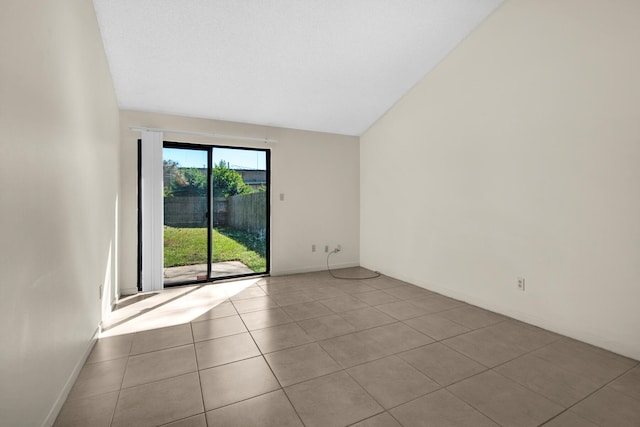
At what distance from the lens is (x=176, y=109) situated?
12.3 feet

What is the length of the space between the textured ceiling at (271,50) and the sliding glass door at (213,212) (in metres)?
0.60

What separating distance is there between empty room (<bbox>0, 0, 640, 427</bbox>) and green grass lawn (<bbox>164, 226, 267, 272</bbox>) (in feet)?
0.10

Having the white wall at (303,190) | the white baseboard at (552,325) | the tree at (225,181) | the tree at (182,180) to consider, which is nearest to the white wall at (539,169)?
the white baseboard at (552,325)

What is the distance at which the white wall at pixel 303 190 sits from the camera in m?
3.96

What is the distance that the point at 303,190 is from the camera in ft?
15.4

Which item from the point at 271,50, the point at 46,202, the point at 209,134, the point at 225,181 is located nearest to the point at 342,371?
the point at 46,202

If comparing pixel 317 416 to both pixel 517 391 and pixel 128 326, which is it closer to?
pixel 517 391

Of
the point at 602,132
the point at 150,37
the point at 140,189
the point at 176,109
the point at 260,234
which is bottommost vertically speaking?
the point at 260,234

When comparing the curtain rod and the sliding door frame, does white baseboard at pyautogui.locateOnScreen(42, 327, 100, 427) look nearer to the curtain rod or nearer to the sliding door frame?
the sliding door frame

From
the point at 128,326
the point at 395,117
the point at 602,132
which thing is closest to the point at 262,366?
the point at 128,326

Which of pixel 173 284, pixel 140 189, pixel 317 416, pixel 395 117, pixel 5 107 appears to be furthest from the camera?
pixel 395 117

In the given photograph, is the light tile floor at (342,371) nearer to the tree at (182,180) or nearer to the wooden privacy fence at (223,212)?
the wooden privacy fence at (223,212)

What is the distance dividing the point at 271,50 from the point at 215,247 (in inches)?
107

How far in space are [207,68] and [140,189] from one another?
1.73 m
